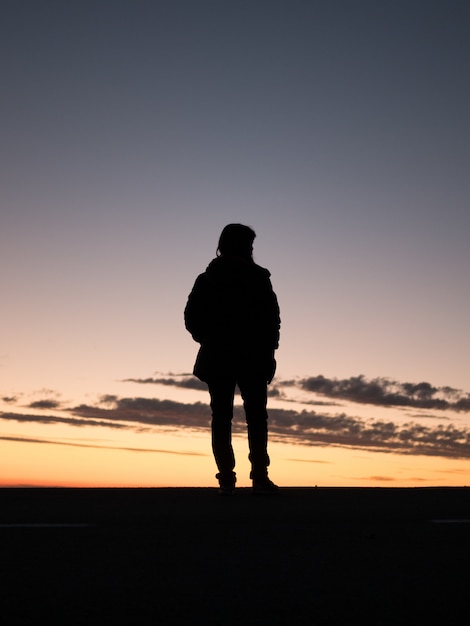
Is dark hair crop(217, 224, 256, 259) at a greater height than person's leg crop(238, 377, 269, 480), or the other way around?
dark hair crop(217, 224, 256, 259)

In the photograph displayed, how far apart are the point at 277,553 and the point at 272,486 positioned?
4139 mm

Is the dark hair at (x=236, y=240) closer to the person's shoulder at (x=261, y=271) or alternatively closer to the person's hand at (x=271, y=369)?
the person's shoulder at (x=261, y=271)

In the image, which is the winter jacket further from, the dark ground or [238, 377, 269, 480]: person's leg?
the dark ground

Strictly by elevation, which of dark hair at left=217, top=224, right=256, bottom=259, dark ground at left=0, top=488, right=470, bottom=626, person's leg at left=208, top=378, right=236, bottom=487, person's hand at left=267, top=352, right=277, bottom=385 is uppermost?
dark hair at left=217, top=224, right=256, bottom=259

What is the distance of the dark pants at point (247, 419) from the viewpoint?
9039 millimetres

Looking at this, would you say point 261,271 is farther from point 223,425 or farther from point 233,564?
point 233,564

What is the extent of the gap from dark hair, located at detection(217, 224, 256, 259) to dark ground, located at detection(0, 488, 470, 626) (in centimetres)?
254

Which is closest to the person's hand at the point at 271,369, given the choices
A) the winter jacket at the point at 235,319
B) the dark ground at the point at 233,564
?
the winter jacket at the point at 235,319

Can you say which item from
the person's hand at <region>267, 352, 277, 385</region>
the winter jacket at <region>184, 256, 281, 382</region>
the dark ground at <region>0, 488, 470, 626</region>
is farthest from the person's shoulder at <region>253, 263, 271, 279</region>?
the dark ground at <region>0, 488, 470, 626</region>

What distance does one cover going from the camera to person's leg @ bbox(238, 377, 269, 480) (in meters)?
9.03

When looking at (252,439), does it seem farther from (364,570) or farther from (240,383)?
(364,570)

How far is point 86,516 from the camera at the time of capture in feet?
22.1

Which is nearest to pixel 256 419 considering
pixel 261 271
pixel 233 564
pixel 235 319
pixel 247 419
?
pixel 247 419

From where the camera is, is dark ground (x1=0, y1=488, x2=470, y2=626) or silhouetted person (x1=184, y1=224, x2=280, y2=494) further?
silhouetted person (x1=184, y1=224, x2=280, y2=494)
